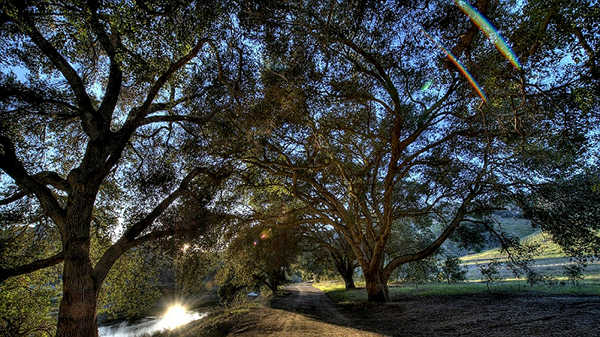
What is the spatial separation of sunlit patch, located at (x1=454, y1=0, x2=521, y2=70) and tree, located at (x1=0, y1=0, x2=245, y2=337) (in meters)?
6.11

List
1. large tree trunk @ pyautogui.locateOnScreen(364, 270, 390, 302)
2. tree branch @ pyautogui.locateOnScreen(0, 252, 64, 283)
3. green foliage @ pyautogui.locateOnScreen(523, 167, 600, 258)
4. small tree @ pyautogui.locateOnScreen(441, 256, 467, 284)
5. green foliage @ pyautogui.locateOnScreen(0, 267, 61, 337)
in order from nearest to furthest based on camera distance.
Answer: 1. tree branch @ pyautogui.locateOnScreen(0, 252, 64, 283)
2. green foliage @ pyautogui.locateOnScreen(0, 267, 61, 337)
3. green foliage @ pyautogui.locateOnScreen(523, 167, 600, 258)
4. large tree trunk @ pyautogui.locateOnScreen(364, 270, 390, 302)
5. small tree @ pyautogui.locateOnScreen(441, 256, 467, 284)

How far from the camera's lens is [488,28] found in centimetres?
562

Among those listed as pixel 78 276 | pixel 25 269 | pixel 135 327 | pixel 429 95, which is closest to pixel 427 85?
pixel 429 95

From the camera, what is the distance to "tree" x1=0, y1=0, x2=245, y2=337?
5672 millimetres

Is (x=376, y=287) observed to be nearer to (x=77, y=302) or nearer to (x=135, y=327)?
(x=77, y=302)

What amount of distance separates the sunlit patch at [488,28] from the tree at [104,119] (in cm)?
611

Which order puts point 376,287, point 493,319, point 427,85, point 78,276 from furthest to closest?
point 376,287 → point 427,85 → point 493,319 → point 78,276

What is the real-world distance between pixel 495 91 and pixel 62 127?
49.6 feet

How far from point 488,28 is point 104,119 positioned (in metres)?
11.6

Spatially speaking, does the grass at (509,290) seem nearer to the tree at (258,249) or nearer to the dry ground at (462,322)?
the dry ground at (462,322)

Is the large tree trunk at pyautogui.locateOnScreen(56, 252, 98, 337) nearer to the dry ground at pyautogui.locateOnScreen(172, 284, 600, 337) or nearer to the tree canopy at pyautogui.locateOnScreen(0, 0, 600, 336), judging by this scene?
the tree canopy at pyautogui.locateOnScreen(0, 0, 600, 336)

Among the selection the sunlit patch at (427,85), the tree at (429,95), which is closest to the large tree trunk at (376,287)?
the tree at (429,95)

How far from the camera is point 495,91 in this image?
6.00m

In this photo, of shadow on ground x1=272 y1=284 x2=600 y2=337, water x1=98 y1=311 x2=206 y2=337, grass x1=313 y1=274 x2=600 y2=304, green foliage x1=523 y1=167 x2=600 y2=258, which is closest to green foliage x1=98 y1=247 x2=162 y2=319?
shadow on ground x1=272 y1=284 x2=600 y2=337
